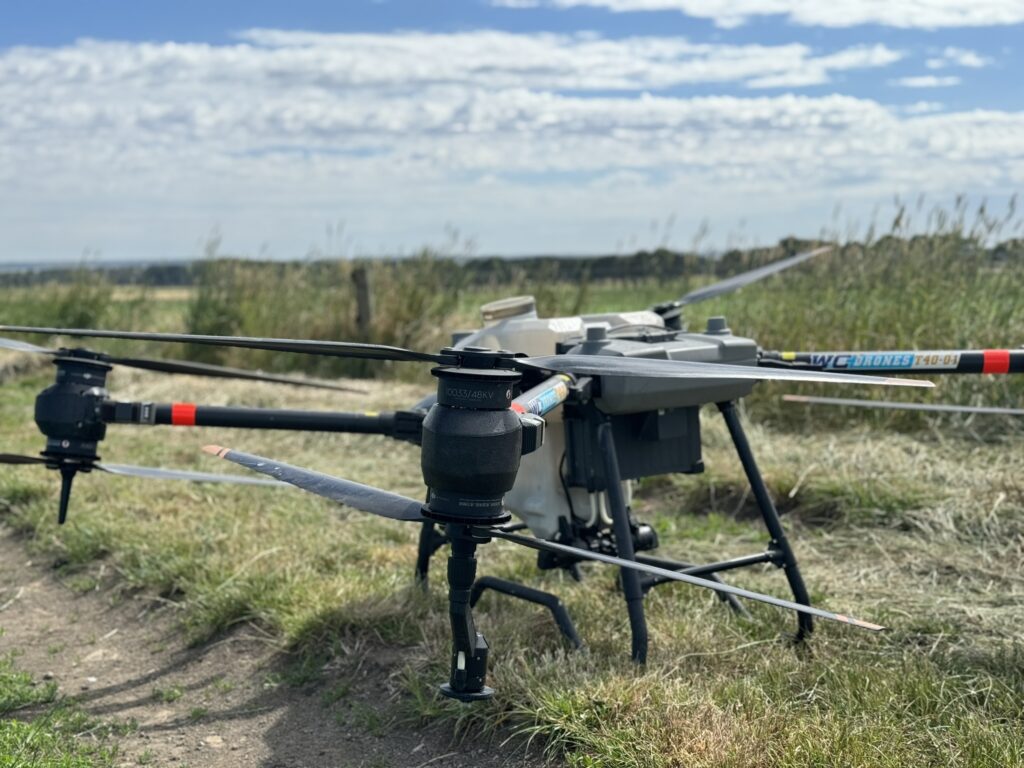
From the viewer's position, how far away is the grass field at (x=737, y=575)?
319cm

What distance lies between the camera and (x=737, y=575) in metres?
5.20

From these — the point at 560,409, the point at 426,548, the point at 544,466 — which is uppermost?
the point at 560,409

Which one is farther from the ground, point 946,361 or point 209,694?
point 946,361

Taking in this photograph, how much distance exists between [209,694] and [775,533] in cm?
227

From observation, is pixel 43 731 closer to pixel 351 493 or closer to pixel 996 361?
pixel 351 493

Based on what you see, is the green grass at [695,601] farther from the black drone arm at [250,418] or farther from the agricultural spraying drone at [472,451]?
the black drone arm at [250,418]

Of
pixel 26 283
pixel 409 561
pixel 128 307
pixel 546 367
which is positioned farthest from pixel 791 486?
pixel 26 283

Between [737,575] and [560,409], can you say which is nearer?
[560,409]

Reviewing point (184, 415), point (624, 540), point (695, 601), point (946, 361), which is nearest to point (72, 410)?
point (184, 415)

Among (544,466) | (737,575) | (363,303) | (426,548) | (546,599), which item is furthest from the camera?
(363,303)

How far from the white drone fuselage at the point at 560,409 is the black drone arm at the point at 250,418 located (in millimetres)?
466

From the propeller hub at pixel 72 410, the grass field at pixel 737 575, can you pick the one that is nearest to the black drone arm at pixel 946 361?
the grass field at pixel 737 575

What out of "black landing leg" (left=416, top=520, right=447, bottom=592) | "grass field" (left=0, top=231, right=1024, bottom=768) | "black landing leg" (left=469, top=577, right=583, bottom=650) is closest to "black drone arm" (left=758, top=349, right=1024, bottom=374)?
"grass field" (left=0, top=231, right=1024, bottom=768)

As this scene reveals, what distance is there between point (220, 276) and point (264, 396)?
4173mm
